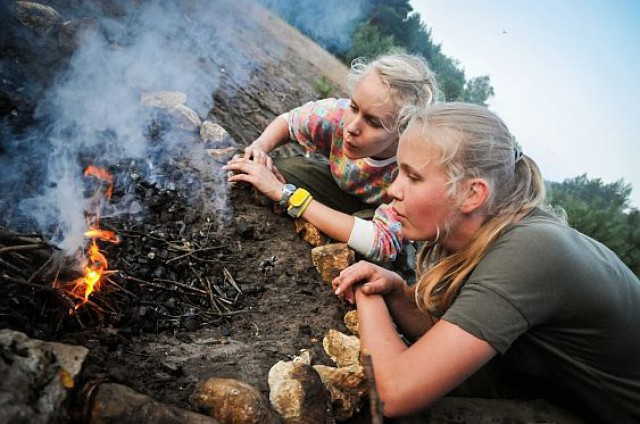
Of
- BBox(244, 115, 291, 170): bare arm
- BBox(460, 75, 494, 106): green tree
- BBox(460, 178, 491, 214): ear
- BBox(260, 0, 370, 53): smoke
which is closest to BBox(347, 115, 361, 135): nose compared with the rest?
BBox(244, 115, 291, 170): bare arm

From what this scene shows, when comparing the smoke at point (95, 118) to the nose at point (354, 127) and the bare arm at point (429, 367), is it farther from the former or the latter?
the bare arm at point (429, 367)

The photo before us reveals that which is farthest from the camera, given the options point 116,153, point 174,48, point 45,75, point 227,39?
point 227,39

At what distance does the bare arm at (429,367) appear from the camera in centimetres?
161

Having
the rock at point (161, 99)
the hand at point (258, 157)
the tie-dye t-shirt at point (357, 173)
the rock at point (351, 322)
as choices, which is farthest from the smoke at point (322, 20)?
the rock at point (351, 322)

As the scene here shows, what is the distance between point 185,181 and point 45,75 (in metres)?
1.49

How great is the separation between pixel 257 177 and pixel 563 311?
88.4 inches

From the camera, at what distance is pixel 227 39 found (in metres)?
7.87

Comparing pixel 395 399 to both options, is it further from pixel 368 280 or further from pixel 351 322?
pixel 351 322

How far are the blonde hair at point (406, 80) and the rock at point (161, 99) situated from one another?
71.5 inches

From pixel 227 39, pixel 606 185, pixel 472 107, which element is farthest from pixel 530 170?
pixel 606 185

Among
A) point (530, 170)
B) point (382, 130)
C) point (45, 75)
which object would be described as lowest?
point (45, 75)

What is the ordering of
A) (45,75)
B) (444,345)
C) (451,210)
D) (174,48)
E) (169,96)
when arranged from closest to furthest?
1. (444,345)
2. (451,210)
3. (45,75)
4. (169,96)
5. (174,48)

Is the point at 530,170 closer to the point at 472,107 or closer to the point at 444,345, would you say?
the point at 472,107

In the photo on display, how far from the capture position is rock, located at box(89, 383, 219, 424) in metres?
1.46
